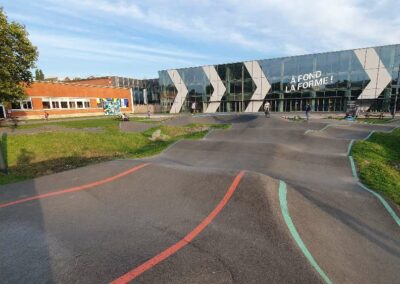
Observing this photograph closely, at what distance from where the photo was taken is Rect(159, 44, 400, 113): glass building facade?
133 feet

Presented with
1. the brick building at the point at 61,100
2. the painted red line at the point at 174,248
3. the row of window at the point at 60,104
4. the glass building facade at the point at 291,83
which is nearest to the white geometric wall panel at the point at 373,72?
the glass building facade at the point at 291,83

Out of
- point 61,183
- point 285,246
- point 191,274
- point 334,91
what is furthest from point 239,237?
point 334,91

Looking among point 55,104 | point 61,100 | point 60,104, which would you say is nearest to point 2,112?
point 55,104

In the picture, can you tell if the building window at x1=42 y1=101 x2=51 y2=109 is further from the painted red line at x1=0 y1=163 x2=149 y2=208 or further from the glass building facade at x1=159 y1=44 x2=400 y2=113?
the painted red line at x1=0 y1=163 x2=149 y2=208

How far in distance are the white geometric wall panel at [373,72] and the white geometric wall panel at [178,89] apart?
1367 inches

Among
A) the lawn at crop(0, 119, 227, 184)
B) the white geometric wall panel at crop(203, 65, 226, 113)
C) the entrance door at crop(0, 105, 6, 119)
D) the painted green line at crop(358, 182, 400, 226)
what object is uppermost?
the white geometric wall panel at crop(203, 65, 226, 113)

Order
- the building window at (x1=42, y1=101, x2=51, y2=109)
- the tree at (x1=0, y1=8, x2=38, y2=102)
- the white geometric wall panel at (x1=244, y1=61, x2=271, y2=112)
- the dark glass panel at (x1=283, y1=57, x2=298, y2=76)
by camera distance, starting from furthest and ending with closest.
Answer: the white geometric wall panel at (x1=244, y1=61, x2=271, y2=112)
the dark glass panel at (x1=283, y1=57, x2=298, y2=76)
the building window at (x1=42, y1=101, x2=51, y2=109)
the tree at (x1=0, y1=8, x2=38, y2=102)

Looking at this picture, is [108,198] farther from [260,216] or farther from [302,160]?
[302,160]

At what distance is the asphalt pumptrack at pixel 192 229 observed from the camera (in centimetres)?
387

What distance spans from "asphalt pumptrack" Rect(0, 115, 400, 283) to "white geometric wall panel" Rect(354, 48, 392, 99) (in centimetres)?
4037

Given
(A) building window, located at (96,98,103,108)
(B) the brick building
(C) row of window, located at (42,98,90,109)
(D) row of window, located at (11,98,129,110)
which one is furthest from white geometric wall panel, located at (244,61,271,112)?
(C) row of window, located at (42,98,90,109)

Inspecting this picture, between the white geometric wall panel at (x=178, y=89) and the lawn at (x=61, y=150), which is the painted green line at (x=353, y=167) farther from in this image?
the white geometric wall panel at (x=178, y=89)

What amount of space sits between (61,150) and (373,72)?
47455mm

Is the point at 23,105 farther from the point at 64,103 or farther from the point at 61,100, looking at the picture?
the point at 64,103
